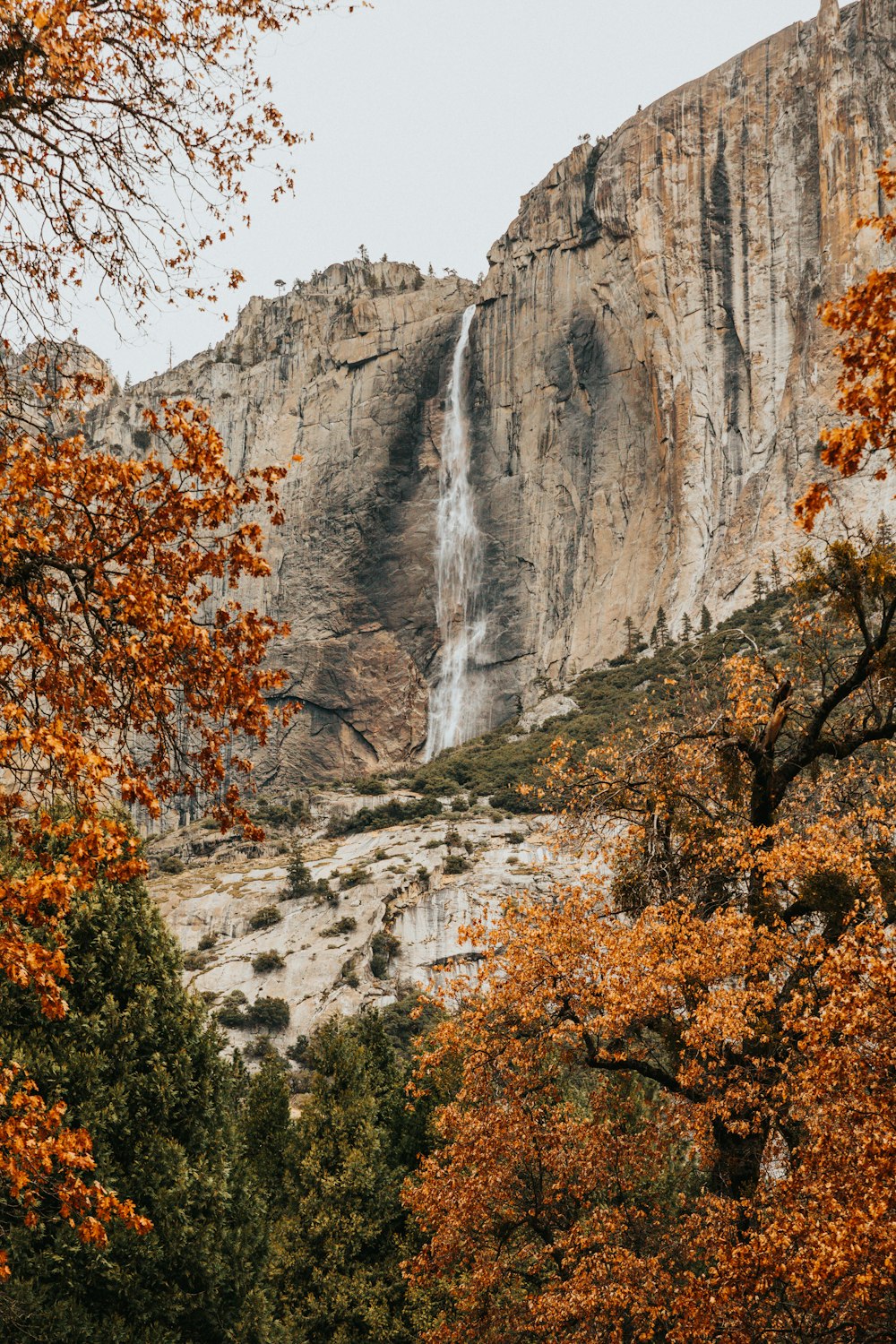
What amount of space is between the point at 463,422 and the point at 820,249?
30102 mm

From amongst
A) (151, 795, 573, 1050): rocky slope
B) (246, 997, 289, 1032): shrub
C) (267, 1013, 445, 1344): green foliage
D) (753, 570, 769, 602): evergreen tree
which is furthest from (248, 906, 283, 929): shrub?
(267, 1013, 445, 1344): green foliage

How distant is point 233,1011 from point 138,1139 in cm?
3509

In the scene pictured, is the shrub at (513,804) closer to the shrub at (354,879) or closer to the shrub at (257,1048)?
the shrub at (354,879)

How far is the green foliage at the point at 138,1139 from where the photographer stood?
1191 cm

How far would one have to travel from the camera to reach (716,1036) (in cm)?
1021

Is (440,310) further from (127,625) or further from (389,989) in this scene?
(127,625)

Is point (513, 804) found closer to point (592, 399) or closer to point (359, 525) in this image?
point (592, 399)

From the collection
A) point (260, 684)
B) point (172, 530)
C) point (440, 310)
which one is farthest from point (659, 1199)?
point (440, 310)

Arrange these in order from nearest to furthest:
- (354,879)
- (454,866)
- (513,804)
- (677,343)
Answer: (454,866), (354,879), (513,804), (677,343)

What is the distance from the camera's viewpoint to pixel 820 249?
71.7m

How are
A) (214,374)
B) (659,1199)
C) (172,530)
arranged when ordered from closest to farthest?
(172,530), (659,1199), (214,374)

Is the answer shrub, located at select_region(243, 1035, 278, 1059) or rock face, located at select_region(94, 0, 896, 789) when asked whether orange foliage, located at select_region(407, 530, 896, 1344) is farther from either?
rock face, located at select_region(94, 0, 896, 789)

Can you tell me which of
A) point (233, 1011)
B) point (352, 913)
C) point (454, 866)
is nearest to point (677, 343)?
point (454, 866)

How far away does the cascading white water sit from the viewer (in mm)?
87562
